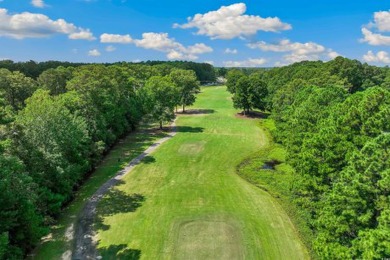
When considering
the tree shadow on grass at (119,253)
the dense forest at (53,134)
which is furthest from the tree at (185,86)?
the tree shadow on grass at (119,253)

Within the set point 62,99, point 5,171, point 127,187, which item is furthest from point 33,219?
point 62,99

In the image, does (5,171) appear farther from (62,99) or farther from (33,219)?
(62,99)

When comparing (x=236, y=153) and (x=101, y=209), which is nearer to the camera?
(x=101, y=209)

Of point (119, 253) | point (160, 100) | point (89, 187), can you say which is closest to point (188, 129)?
point (160, 100)

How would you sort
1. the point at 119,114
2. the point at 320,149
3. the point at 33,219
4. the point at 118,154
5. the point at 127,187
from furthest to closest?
the point at 119,114 → the point at 118,154 → the point at 127,187 → the point at 320,149 → the point at 33,219

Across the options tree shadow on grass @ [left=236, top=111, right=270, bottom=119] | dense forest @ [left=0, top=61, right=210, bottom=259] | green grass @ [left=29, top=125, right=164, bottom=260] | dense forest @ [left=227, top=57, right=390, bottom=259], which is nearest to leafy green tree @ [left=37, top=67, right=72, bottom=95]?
dense forest @ [left=0, top=61, right=210, bottom=259]

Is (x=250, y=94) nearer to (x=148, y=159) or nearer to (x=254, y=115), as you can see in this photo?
(x=254, y=115)

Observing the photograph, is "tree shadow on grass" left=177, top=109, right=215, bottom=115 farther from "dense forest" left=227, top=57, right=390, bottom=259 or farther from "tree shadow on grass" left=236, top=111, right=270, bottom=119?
"dense forest" left=227, top=57, right=390, bottom=259

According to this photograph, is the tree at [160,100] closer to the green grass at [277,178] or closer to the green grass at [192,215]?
the green grass at [192,215]
